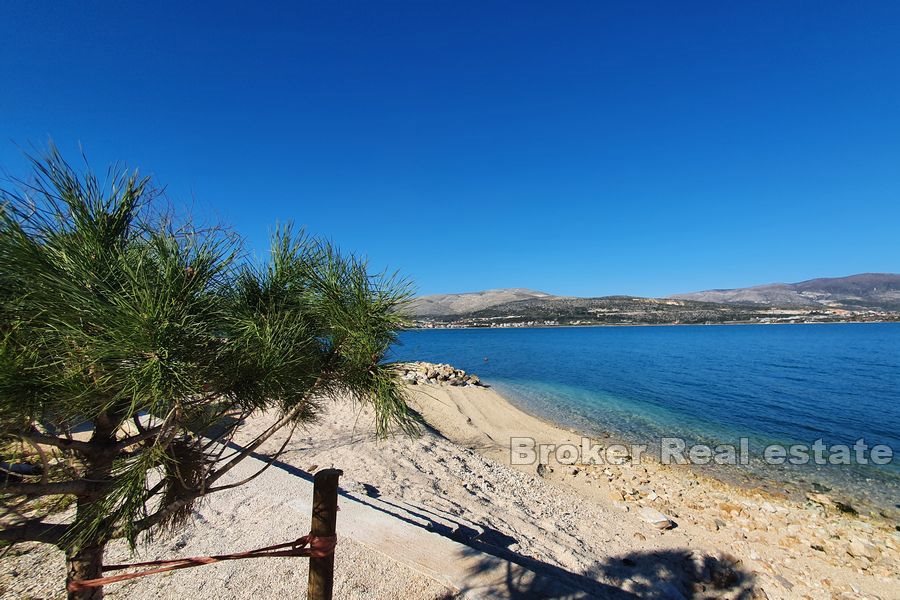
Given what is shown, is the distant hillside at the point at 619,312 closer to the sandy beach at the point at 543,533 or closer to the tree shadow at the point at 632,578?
the sandy beach at the point at 543,533

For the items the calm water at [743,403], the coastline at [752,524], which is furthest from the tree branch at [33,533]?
the coastline at [752,524]

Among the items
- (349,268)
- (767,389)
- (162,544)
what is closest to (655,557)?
(162,544)

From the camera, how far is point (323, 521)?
2.39 metres

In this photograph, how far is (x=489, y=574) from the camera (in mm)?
3816

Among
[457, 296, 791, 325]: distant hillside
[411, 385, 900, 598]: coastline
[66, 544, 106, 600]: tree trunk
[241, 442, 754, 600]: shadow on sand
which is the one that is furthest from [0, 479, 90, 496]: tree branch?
[457, 296, 791, 325]: distant hillside

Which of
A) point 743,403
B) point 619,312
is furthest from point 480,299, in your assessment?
point 743,403

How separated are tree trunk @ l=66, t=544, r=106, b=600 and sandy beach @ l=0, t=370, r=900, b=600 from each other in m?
0.39

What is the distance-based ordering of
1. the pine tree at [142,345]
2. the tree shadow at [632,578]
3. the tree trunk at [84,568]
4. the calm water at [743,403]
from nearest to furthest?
the pine tree at [142,345] < the tree trunk at [84,568] < the tree shadow at [632,578] < the calm water at [743,403]

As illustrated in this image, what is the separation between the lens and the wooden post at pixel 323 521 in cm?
237

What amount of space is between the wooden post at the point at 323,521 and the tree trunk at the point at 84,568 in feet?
3.21

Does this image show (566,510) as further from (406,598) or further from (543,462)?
(406,598)

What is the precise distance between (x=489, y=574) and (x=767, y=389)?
1147 inches

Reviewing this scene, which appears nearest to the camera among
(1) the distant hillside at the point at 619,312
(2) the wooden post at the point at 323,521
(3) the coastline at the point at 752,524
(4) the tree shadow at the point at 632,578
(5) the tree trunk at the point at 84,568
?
(5) the tree trunk at the point at 84,568

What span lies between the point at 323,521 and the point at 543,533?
5390mm
